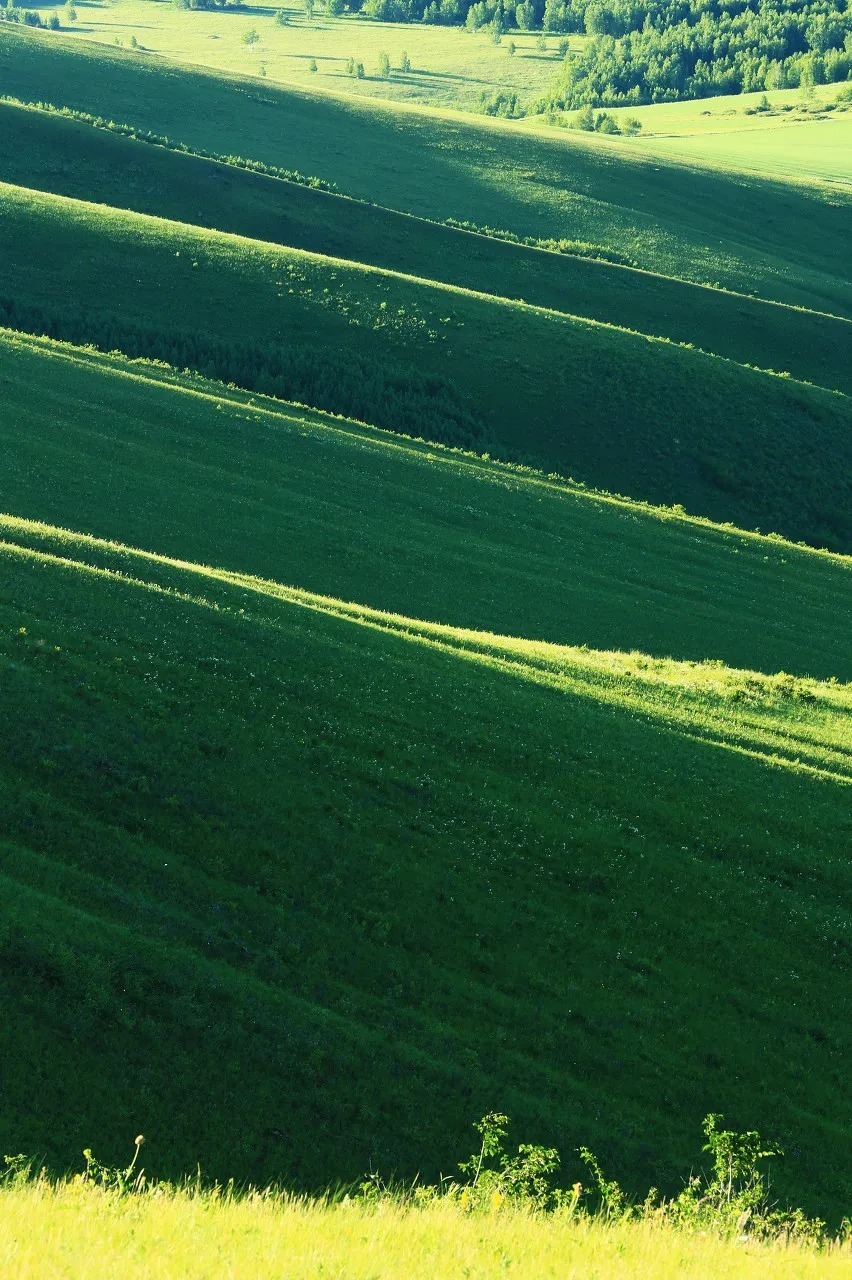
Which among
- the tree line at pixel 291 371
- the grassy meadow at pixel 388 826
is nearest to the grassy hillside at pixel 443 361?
the tree line at pixel 291 371

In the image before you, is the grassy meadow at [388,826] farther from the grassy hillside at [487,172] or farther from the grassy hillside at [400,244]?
the grassy hillside at [487,172]

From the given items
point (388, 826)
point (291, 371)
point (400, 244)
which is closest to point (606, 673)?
point (388, 826)

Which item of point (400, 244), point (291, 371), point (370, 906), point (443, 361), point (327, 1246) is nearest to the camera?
point (327, 1246)

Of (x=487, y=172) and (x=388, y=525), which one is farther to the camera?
(x=487, y=172)

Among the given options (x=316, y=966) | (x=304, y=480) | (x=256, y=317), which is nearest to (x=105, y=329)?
(x=256, y=317)

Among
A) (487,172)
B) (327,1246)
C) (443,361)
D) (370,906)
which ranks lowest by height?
(370,906)

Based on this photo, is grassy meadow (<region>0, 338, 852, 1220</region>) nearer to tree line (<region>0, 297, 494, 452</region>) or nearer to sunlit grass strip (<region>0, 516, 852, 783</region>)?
sunlit grass strip (<region>0, 516, 852, 783</region>)

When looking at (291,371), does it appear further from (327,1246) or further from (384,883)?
(327,1246)

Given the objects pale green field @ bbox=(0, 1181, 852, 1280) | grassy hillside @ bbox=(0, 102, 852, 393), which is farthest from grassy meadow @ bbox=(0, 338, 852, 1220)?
grassy hillside @ bbox=(0, 102, 852, 393)
